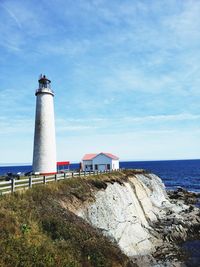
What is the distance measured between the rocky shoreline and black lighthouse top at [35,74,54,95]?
1862cm

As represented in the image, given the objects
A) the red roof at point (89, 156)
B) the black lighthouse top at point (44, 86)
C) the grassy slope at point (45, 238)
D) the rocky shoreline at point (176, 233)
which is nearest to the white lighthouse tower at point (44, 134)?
the black lighthouse top at point (44, 86)

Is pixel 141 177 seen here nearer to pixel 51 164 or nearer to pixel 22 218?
pixel 51 164

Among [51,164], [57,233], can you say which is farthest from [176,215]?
[57,233]

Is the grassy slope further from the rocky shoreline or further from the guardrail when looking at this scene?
the rocky shoreline

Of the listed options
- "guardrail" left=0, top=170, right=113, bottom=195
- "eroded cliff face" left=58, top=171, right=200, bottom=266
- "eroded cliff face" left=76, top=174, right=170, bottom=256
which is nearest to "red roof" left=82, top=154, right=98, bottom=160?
"eroded cliff face" left=58, top=171, right=200, bottom=266

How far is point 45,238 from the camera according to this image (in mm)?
13836

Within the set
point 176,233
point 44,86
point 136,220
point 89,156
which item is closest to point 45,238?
point 136,220

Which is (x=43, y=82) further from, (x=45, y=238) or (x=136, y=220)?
(x=45, y=238)

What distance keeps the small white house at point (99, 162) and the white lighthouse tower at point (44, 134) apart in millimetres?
21512

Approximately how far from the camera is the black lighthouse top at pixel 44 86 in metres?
34.2

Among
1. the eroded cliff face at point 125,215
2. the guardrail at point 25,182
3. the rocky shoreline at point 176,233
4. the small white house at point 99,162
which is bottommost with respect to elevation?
the rocky shoreline at point 176,233

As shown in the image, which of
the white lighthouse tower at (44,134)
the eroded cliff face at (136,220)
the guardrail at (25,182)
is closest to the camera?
the guardrail at (25,182)

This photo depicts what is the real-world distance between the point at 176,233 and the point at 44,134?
16.8 meters

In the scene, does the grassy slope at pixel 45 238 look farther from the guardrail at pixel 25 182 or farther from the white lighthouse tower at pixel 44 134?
the white lighthouse tower at pixel 44 134
